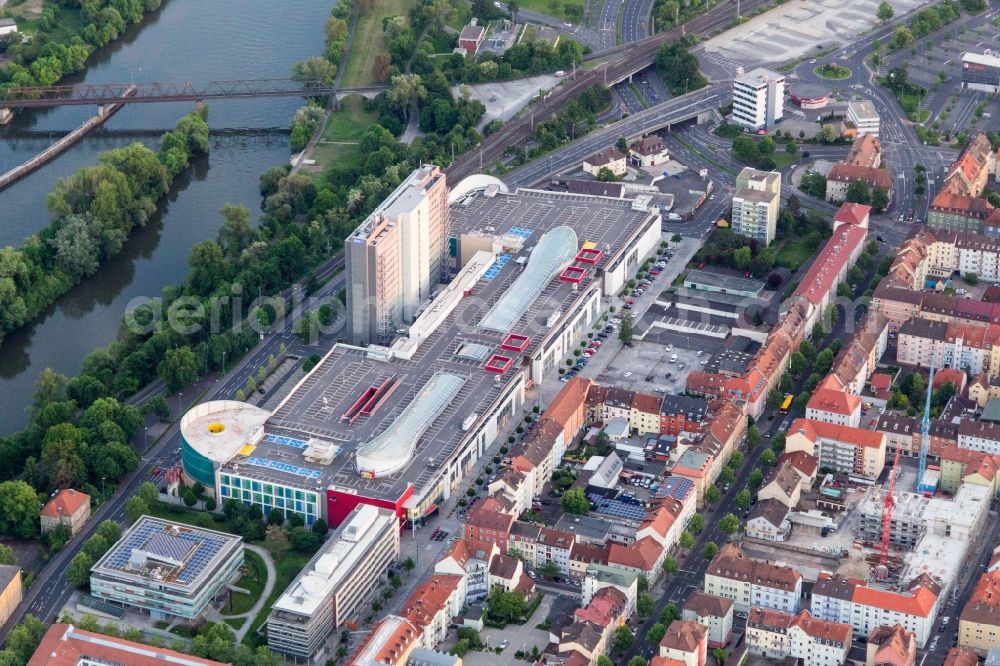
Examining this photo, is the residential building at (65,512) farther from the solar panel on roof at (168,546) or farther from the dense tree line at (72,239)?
the dense tree line at (72,239)

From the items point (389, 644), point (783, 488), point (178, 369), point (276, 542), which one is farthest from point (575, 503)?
point (178, 369)

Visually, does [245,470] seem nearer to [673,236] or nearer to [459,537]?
[459,537]

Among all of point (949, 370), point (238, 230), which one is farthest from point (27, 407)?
point (949, 370)

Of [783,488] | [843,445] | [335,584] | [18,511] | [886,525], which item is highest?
[886,525]

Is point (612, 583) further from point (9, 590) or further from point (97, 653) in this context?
point (9, 590)

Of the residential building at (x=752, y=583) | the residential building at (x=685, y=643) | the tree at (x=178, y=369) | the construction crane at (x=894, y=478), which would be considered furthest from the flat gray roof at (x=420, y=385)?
the construction crane at (x=894, y=478)

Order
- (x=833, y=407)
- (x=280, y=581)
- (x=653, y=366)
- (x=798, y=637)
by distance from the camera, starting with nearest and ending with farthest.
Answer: (x=798, y=637), (x=280, y=581), (x=833, y=407), (x=653, y=366)
